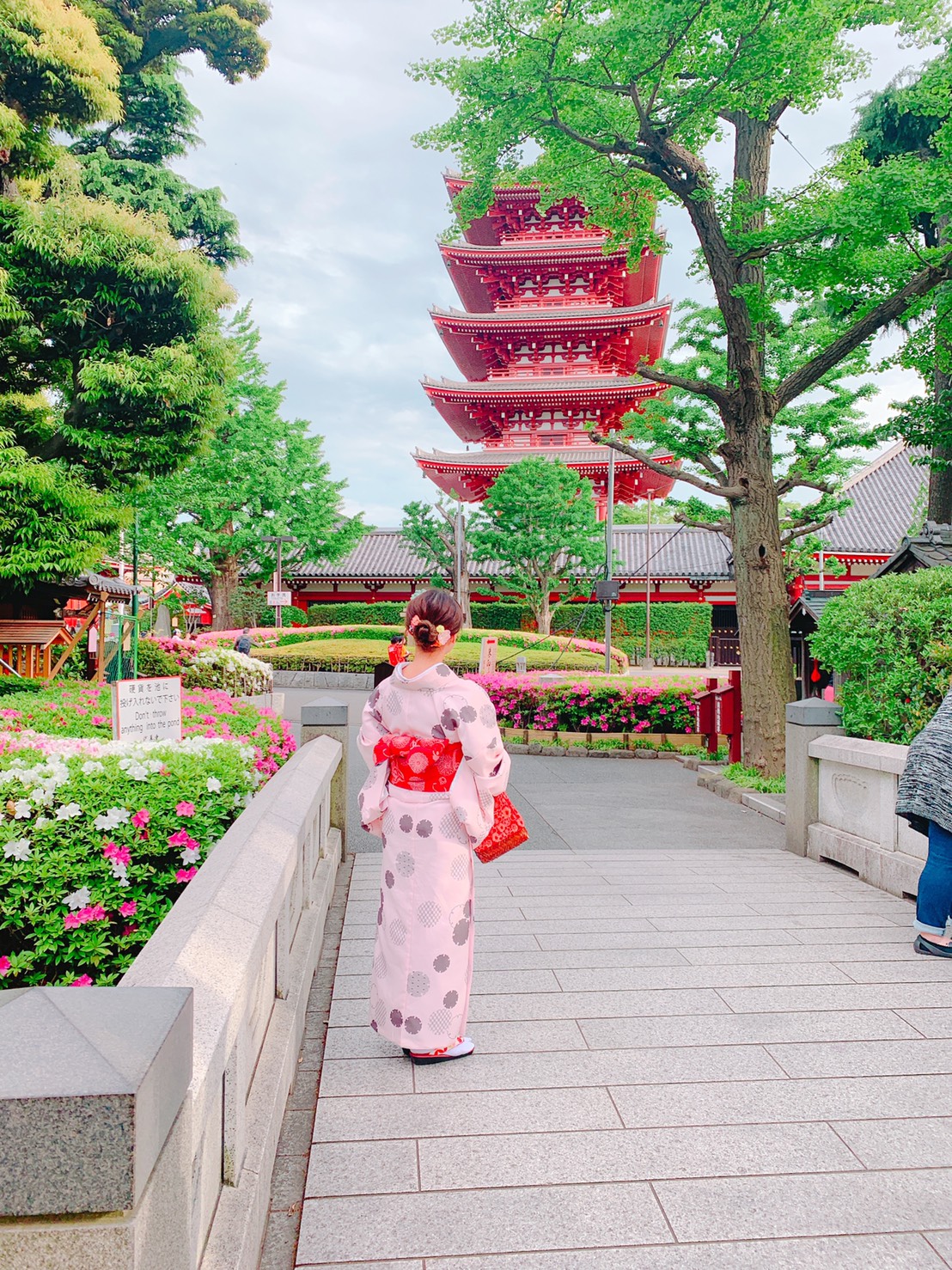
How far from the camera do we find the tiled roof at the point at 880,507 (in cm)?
3111

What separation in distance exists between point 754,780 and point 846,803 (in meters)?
3.66

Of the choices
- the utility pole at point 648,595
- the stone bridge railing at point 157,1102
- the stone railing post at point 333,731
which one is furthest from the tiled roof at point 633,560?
the stone bridge railing at point 157,1102

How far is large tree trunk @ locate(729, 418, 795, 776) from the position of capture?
9.49m

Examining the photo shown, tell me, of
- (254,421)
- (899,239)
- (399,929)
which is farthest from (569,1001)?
(254,421)

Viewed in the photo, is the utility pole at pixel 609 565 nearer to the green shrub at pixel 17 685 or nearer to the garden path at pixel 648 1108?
the green shrub at pixel 17 685

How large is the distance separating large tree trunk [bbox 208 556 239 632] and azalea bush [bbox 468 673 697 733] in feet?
66.9

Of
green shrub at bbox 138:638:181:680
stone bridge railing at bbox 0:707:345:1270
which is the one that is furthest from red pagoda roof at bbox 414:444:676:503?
stone bridge railing at bbox 0:707:345:1270

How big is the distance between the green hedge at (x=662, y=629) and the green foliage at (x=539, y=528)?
11.9 feet

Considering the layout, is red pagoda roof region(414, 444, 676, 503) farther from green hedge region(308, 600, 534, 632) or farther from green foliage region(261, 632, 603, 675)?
green foliage region(261, 632, 603, 675)

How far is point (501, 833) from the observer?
315cm

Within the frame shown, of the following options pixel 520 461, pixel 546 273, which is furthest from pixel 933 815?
pixel 546 273

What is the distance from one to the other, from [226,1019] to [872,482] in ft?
120

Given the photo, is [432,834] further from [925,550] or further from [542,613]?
[542,613]

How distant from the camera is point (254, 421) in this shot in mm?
29719
